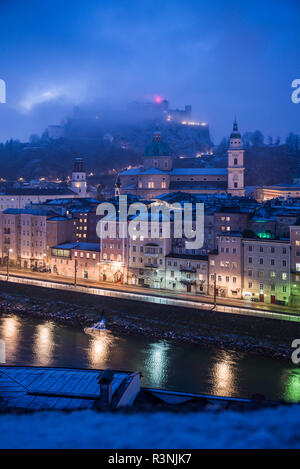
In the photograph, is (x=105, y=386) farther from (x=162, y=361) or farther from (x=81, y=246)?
(x=81, y=246)

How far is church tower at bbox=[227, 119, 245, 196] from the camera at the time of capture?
34062 millimetres

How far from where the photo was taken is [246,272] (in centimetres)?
1559

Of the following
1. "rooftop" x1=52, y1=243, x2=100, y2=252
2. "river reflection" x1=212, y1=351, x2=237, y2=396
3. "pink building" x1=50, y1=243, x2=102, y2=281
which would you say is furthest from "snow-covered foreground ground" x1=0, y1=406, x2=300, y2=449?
"rooftop" x1=52, y1=243, x2=100, y2=252

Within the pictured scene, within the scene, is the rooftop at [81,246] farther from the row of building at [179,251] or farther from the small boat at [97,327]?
the small boat at [97,327]

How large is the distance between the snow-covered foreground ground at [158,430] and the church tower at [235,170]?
33.3 metres

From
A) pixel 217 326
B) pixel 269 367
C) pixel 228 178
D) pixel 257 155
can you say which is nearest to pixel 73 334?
pixel 217 326

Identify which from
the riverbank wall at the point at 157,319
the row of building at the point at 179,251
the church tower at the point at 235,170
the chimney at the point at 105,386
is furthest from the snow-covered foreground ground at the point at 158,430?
the church tower at the point at 235,170

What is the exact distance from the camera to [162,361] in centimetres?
1166

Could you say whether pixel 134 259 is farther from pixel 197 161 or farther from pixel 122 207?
pixel 197 161

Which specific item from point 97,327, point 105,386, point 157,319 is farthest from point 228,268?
point 105,386

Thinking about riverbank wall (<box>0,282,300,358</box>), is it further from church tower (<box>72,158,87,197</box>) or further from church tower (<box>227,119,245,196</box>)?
church tower (<box>227,119,245,196</box>)

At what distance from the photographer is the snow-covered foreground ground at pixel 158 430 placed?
1251mm

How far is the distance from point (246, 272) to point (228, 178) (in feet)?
66.1

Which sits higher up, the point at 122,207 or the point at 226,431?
the point at 122,207
